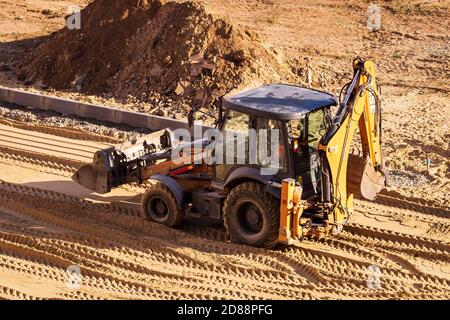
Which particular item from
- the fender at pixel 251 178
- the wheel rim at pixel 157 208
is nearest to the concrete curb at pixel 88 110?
the wheel rim at pixel 157 208

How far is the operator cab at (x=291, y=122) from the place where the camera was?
1048 cm

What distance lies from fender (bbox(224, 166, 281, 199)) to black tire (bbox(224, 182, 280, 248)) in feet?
0.32

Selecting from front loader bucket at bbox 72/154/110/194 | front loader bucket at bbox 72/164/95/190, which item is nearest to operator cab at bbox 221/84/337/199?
front loader bucket at bbox 72/154/110/194

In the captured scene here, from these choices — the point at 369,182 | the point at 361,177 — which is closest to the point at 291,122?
the point at 361,177

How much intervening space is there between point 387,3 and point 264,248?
44.3ft

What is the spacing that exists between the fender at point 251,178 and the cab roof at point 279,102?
2.41ft

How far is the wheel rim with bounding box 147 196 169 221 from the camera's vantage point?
38.9 ft

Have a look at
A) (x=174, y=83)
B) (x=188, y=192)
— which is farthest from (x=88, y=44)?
(x=188, y=192)

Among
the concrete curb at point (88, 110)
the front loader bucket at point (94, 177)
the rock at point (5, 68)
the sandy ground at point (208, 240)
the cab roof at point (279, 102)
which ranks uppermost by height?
the rock at point (5, 68)

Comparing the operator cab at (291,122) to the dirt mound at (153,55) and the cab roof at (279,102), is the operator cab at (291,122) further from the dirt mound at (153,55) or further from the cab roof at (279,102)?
the dirt mound at (153,55)

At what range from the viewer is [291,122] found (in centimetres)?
1047

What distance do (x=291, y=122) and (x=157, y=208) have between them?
8.27 feet

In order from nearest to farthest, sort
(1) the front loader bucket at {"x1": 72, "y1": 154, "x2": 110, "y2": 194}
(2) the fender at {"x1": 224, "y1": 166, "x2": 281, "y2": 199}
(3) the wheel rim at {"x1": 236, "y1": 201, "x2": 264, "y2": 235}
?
(2) the fender at {"x1": 224, "y1": 166, "x2": 281, "y2": 199}, (3) the wheel rim at {"x1": 236, "y1": 201, "x2": 264, "y2": 235}, (1) the front loader bucket at {"x1": 72, "y1": 154, "x2": 110, "y2": 194}

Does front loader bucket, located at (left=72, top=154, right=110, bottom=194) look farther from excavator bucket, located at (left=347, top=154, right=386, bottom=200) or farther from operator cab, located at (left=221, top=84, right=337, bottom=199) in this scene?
excavator bucket, located at (left=347, top=154, right=386, bottom=200)
